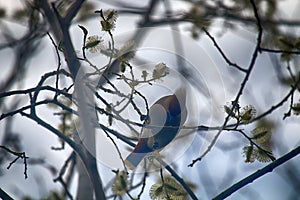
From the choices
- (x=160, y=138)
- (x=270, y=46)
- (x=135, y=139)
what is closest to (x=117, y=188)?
(x=135, y=139)

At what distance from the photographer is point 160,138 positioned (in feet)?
5.28

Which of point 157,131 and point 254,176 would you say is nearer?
point 254,176

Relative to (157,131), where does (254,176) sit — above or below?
below

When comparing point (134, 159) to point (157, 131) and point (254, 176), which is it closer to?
point (157, 131)

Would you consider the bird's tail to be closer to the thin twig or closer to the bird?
the bird

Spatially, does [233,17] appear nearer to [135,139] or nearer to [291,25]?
[291,25]

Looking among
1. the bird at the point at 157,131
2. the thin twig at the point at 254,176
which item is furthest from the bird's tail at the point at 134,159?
the thin twig at the point at 254,176

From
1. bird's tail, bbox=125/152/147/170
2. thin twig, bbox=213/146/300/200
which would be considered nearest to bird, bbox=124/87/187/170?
bird's tail, bbox=125/152/147/170

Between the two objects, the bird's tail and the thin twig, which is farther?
the bird's tail

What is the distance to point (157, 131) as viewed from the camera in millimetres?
1607

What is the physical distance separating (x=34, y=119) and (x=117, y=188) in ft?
0.96

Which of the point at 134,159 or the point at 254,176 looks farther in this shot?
the point at 134,159

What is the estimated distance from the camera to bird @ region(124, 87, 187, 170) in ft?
5.08

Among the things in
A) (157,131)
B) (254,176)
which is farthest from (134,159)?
(254,176)
